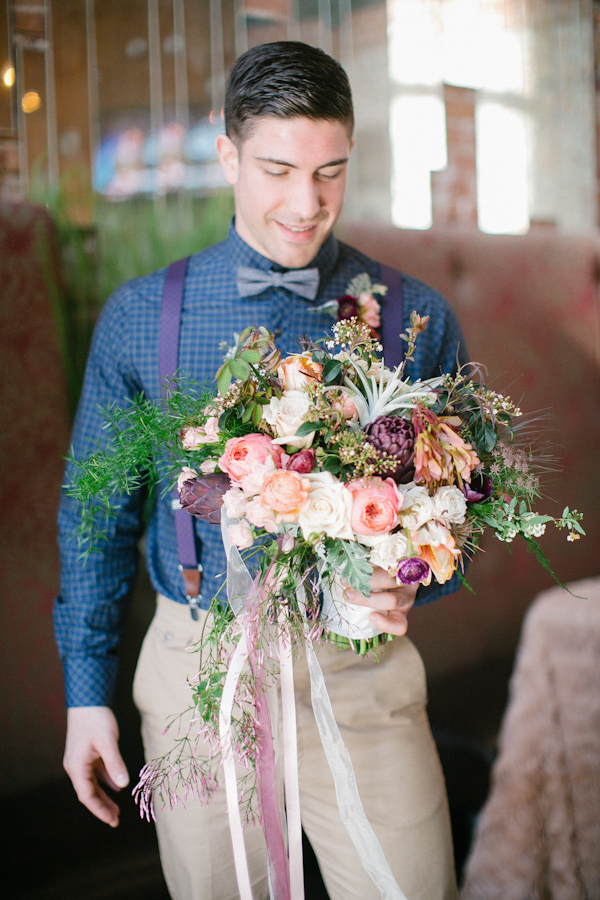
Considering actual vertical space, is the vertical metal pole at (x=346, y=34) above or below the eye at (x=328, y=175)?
above

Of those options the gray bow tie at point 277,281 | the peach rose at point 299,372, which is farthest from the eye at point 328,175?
the peach rose at point 299,372

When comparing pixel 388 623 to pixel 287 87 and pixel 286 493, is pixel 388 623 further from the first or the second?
pixel 287 87

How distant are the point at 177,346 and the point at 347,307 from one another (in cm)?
29

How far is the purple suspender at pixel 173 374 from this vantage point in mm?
1119

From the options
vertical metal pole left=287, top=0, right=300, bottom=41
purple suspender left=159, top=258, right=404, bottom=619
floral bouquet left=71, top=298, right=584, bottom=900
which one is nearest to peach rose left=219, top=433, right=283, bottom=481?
floral bouquet left=71, top=298, right=584, bottom=900

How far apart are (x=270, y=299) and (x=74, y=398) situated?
63 centimetres

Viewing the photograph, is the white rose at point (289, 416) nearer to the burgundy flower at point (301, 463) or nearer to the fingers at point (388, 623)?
the burgundy flower at point (301, 463)

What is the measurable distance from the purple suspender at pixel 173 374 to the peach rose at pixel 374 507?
445 millimetres

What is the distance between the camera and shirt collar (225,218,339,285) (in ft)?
3.90

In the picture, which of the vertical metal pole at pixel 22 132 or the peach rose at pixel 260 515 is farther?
the vertical metal pole at pixel 22 132

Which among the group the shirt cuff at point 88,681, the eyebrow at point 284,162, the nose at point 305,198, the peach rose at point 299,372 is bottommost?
the shirt cuff at point 88,681

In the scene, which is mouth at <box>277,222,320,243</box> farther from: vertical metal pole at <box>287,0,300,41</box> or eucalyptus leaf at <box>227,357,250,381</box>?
vertical metal pole at <box>287,0,300,41</box>

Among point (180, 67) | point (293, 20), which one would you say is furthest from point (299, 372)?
point (293, 20)

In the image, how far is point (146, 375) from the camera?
1183 mm
